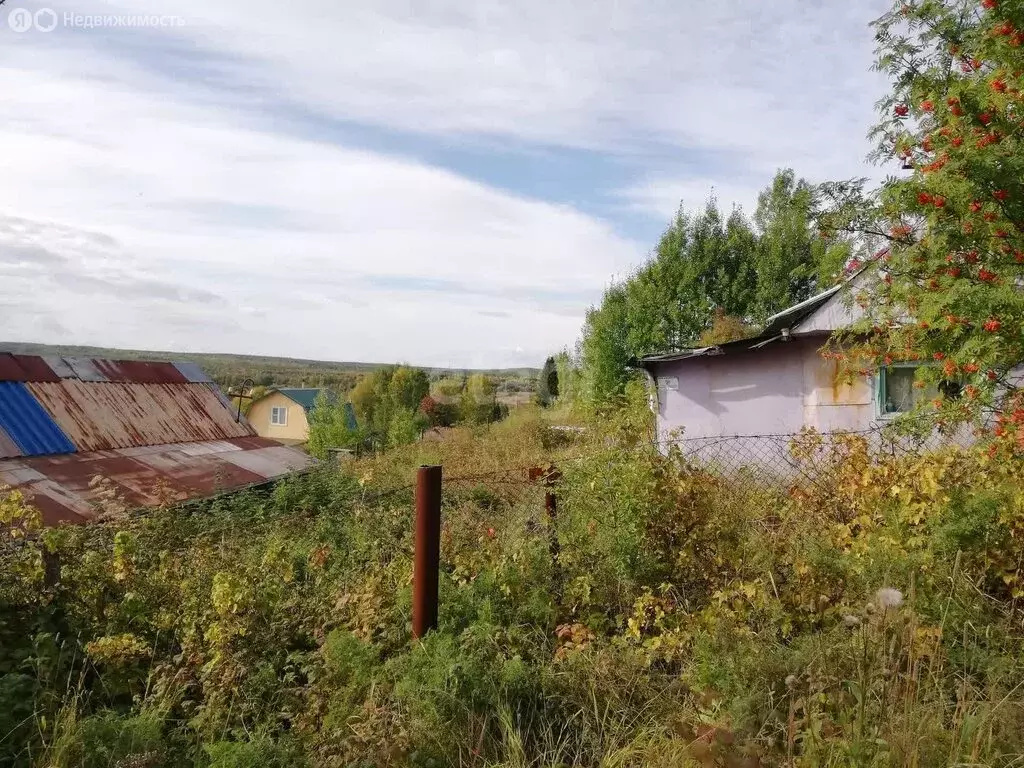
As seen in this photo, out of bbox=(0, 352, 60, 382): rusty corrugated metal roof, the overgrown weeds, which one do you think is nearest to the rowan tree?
the overgrown weeds

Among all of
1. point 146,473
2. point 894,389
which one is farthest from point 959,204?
point 146,473

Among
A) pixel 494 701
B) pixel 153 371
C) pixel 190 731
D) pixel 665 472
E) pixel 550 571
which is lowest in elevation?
pixel 190 731

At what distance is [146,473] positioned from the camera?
9.73 meters

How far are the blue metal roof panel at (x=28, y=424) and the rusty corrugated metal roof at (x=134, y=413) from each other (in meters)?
0.14

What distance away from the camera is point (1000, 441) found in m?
4.34

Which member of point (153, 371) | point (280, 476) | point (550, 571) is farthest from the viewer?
point (153, 371)

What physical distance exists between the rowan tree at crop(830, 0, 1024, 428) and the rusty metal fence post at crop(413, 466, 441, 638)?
3.35 meters

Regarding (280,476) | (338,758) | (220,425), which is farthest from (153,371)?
(338,758)

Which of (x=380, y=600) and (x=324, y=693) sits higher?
(x=380, y=600)

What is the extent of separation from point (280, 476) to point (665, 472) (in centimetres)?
834

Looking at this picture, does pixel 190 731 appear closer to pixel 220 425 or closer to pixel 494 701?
pixel 494 701

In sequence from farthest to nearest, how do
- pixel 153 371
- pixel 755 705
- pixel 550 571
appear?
1. pixel 153 371
2. pixel 550 571
3. pixel 755 705

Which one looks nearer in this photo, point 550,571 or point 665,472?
point 550,571

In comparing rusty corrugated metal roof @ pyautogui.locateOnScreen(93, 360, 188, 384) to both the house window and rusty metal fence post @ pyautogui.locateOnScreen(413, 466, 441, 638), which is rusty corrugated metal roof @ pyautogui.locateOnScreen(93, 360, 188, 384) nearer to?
rusty metal fence post @ pyautogui.locateOnScreen(413, 466, 441, 638)
